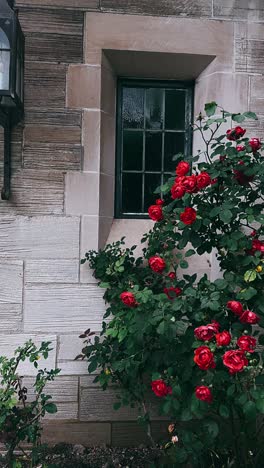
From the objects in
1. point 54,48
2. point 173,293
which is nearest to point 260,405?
point 173,293

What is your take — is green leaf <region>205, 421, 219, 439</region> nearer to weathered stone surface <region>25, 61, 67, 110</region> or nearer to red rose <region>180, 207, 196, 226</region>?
red rose <region>180, 207, 196, 226</region>

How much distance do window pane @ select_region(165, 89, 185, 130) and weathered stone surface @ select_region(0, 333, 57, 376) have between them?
1469 millimetres

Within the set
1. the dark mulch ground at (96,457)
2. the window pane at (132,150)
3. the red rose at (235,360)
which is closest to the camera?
the red rose at (235,360)

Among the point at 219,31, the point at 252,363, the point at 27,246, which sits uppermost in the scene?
the point at 219,31

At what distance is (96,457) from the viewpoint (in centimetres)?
269

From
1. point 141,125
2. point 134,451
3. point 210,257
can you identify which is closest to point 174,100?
point 141,125

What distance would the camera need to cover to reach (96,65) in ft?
8.90

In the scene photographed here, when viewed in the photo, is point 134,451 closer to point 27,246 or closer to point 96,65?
point 27,246

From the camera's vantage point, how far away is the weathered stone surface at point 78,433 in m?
2.76

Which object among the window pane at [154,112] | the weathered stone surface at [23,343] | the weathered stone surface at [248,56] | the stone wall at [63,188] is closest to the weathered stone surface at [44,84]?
the stone wall at [63,188]

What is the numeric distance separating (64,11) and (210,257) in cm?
163

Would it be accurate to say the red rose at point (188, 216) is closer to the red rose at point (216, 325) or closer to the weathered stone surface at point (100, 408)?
the red rose at point (216, 325)

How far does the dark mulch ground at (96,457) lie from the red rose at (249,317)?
96 centimetres

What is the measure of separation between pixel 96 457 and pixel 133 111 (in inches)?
80.3
